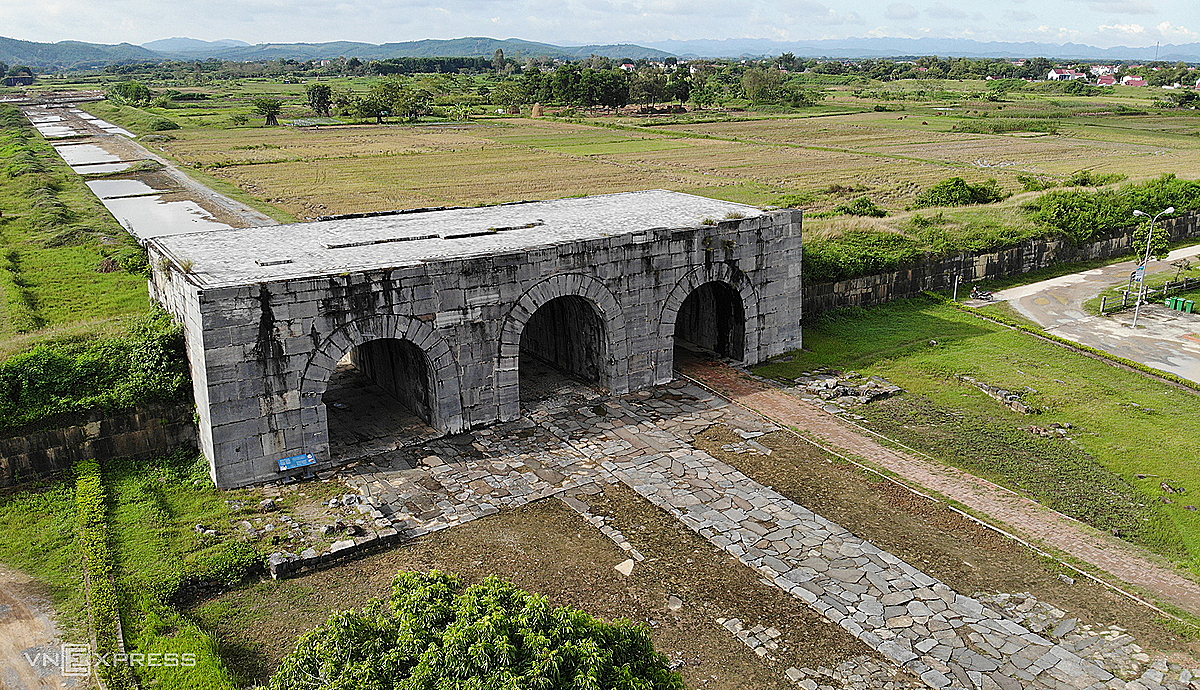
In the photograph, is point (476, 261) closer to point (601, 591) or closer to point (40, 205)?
point (601, 591)

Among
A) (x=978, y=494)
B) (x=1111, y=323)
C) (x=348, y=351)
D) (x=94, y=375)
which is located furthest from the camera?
(x=1111, y=323)

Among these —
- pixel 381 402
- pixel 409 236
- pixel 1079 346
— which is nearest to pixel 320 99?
pixel 409 236

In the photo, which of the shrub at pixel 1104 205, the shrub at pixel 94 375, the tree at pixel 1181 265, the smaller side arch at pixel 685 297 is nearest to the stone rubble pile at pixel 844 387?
the smaller side arch at pixel 685 297

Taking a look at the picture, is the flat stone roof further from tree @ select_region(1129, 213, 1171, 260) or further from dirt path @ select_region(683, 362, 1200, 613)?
tree @ select_region(1129, 213, 1171, 260)

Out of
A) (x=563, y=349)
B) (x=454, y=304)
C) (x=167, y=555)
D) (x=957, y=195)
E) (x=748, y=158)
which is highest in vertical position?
(x=748, y=158)

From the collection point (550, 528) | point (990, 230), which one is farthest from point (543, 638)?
point (990, 230)

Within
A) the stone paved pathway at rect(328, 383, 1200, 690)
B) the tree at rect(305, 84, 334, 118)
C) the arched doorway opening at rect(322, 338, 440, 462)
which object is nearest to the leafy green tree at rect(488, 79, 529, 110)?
the tree at rect(305, 84, 334, 118)
